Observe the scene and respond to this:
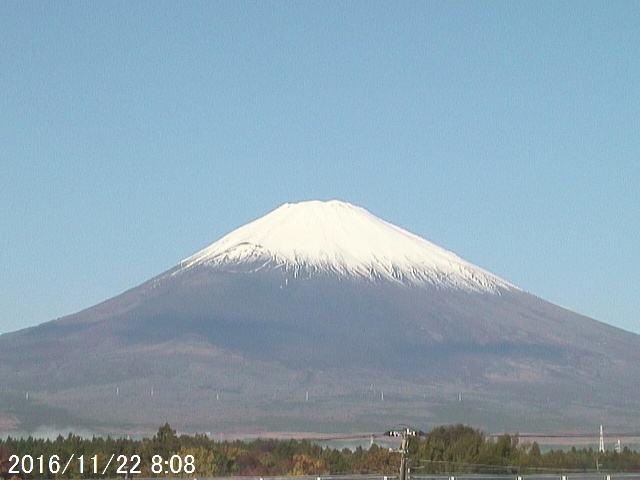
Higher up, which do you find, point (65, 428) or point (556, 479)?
point (65, 428)

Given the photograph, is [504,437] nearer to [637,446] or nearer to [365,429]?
[637,446]

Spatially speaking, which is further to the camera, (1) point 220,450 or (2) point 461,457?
(1) point 220,450

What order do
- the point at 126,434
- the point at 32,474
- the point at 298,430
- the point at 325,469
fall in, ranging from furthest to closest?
the point at 298,430 → the point at 126,434 → the point at 325,469 → the point at 32,474

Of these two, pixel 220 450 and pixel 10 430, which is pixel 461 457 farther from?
pixel 10 430

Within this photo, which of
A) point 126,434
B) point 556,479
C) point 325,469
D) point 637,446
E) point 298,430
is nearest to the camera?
point 556,479

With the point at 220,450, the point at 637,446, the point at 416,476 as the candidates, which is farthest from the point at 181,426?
the point at 416,476

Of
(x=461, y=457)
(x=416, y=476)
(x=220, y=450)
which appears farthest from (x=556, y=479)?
(x=220, y=450)
